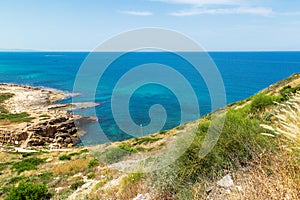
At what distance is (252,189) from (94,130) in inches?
1491

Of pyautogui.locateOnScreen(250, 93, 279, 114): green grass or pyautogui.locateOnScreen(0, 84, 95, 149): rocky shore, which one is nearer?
pyautogui.locateOnScreen(250, 93, 279, 114): green grass

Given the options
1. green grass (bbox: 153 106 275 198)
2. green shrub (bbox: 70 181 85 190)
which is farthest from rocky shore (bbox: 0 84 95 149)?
green grass (bbox: 153 106 275 198)

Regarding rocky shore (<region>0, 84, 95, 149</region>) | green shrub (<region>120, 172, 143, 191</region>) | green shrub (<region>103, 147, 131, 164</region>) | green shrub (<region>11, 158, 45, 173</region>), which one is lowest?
rocky shore (<region>0, 84, 95, 149</region>)

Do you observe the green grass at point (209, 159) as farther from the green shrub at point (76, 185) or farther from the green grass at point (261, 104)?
the green grass at point (261, 104)

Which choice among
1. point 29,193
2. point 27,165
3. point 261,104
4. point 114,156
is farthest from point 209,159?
point 27,165

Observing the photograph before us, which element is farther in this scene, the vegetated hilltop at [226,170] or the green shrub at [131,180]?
the green shrub at [131,180]

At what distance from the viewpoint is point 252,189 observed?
330cm

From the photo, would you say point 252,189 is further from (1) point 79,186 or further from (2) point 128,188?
(1) point 79,186

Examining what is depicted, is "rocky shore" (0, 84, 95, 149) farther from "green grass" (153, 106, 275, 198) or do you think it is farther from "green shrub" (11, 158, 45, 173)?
"green grass" (153, 106, 275, 198)

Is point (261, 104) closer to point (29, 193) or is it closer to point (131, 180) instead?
point (131, 180)

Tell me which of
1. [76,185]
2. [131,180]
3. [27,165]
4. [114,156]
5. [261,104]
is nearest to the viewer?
[131,180]

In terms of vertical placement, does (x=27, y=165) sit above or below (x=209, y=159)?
below

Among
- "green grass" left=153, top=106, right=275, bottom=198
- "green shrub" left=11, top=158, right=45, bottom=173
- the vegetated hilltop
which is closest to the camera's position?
the vegetated hilltop

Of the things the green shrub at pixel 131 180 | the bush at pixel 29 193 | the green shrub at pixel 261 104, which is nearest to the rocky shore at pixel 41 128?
the bush at pixel 29 193
